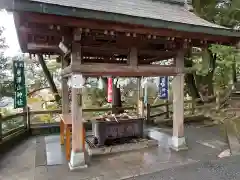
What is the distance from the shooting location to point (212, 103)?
1035 centimetres

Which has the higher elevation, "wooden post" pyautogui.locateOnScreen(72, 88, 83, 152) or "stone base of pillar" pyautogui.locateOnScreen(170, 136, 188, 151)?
"wooden post" pyautogui.locateOnScreen(72, 88, 83, 152)

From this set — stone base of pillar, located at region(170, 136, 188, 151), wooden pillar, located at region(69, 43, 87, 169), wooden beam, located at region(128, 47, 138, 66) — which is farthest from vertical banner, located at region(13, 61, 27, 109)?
stone base of pillar, located at region(170, 136, 188, 151)

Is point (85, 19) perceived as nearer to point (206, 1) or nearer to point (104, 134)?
point (104, 134)

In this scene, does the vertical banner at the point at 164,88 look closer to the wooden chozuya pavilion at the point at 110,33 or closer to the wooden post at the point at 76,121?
the wooden chozuya pavilion at the point at 110,33

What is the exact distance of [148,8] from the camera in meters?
5.21

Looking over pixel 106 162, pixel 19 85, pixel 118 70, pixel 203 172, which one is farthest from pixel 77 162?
pixel 19 85

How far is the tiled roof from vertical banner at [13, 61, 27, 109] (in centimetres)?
341

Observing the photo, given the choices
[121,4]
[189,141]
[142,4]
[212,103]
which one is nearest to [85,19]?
[121,4]

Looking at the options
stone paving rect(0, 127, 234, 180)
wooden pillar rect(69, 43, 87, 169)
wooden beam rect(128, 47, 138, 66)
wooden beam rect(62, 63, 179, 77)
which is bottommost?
stone paving rect(0, 127, 234, 180)

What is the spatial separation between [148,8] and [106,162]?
158 inches

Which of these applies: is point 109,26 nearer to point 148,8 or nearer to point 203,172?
point 148,8

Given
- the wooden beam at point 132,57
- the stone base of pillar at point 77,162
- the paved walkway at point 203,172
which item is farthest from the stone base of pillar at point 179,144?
the stone base of pillar at point 77,162

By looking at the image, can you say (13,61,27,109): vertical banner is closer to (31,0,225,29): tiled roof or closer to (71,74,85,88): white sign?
(71,74,85,88): white sign

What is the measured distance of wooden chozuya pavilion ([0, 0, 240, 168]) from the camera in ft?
11.3
